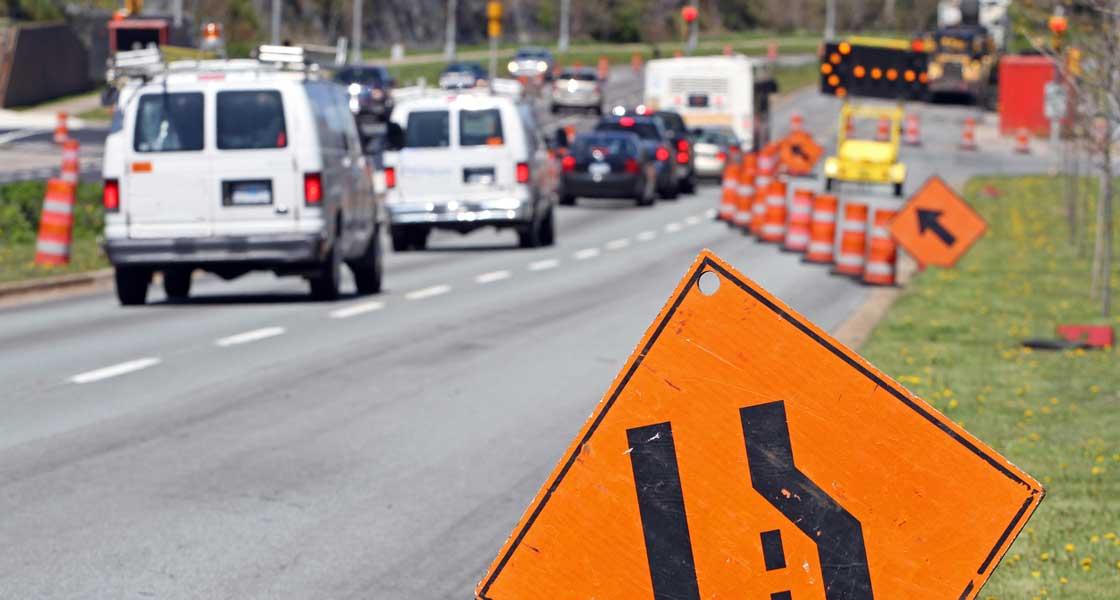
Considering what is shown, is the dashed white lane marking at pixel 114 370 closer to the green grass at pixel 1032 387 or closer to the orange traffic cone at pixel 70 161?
the green grass at pixel 1032 387

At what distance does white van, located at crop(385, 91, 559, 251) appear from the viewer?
96.4 feet

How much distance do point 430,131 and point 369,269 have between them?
8.39 m

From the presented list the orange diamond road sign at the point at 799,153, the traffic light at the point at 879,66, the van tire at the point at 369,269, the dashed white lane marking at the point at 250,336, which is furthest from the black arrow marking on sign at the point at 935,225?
the orange diamond road sign at the point at 799,153

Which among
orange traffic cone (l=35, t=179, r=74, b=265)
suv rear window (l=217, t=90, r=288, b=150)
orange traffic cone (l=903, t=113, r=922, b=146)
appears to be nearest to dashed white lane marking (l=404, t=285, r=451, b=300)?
suv rear window (l=217, t=90, r=288, b=150)

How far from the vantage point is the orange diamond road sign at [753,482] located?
4703 millimetres

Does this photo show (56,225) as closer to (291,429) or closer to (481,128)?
(481,128)

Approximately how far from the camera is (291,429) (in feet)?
36.2

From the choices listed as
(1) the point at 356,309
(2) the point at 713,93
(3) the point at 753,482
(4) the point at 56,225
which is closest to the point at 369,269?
(1) the point at 356,309

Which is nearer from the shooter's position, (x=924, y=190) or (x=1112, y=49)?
(x=1112, y=49)

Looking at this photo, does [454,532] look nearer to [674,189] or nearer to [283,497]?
[283,497]

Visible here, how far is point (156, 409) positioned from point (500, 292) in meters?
10.4

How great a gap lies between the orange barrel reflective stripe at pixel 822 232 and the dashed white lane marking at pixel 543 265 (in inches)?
135

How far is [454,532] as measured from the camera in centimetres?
831

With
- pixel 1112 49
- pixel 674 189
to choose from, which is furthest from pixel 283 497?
pixel 674 189
